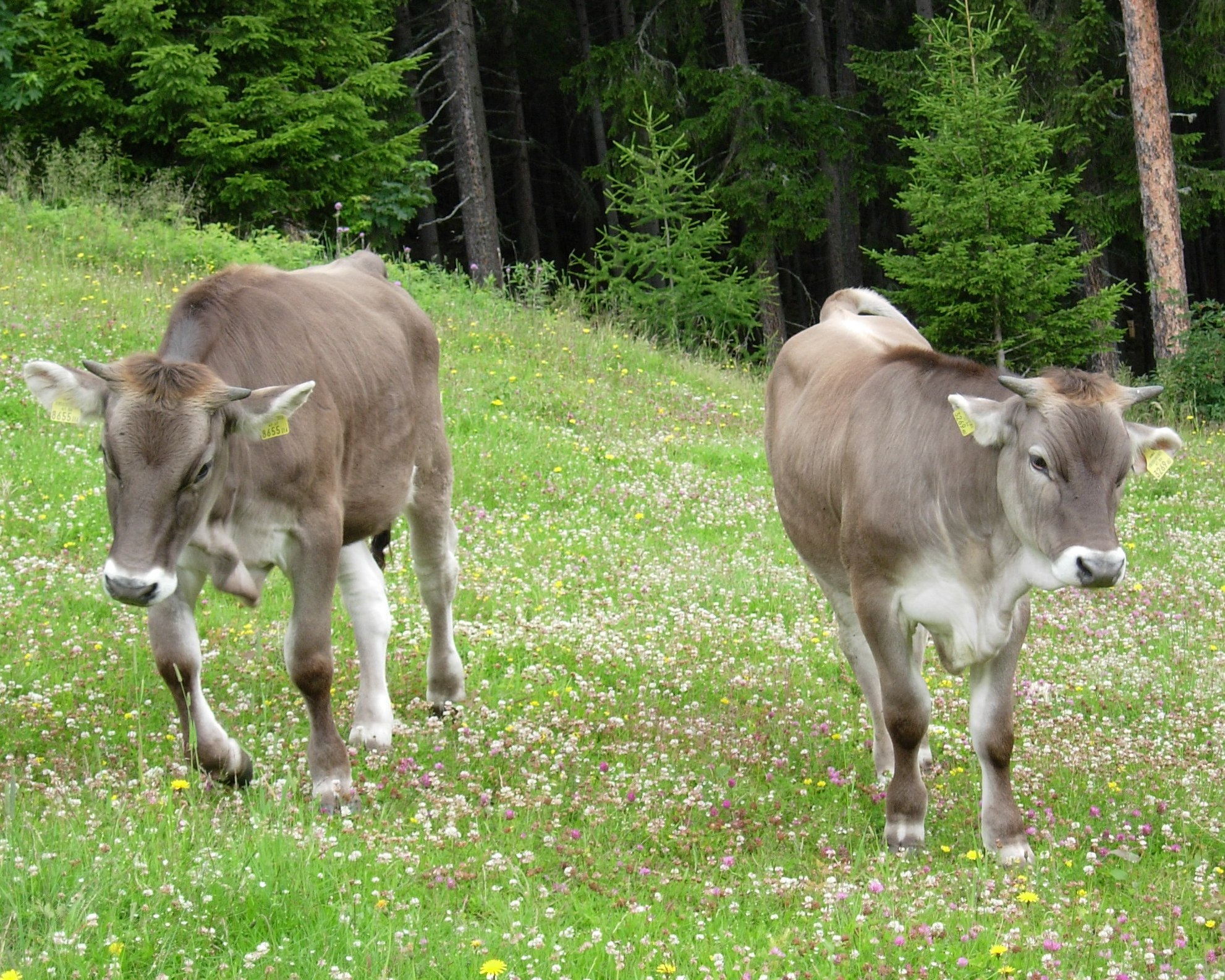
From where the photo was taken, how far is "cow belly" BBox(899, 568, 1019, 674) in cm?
552

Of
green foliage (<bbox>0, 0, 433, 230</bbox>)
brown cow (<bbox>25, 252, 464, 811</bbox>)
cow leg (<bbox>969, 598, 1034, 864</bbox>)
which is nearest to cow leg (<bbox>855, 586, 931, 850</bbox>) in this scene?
cow leg (<bbox>969, 598, 1034, 864</bbox>)

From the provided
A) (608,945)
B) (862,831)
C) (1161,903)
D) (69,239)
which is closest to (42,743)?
(608,945)

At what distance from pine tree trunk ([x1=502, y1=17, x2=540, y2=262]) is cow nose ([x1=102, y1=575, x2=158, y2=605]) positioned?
28570 mm

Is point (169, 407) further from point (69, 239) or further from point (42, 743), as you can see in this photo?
point (69, 239)

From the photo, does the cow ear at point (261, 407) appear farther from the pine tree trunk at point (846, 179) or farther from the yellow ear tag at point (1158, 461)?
the pine tree trunk at point (846, 179)

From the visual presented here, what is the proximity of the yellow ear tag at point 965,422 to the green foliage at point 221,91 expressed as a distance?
14397 millimetres

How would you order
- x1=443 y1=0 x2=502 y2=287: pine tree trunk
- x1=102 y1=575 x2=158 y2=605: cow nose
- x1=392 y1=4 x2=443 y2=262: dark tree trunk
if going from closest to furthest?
x1=102 y1=575 x2=158 y2=605: cow nose → x1=443 y1=0 x2=502 y2=287: pine tree trunk → x1=392 y1=4 x2=443 y2=262: dark tree trunk

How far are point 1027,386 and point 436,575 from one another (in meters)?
3.52

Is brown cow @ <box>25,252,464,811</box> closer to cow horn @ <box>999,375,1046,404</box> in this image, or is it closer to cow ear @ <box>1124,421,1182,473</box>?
cow horn @ <box>999,375,1046,404</box>

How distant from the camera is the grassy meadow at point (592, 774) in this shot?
4.14 meters

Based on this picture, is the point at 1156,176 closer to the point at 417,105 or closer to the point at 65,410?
the point at 417,105

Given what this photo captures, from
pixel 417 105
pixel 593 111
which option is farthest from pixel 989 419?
pixel 593 111

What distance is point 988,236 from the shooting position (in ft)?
56.3

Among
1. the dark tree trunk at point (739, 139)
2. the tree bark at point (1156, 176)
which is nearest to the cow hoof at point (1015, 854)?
the tree bark at point (1156, 176)
